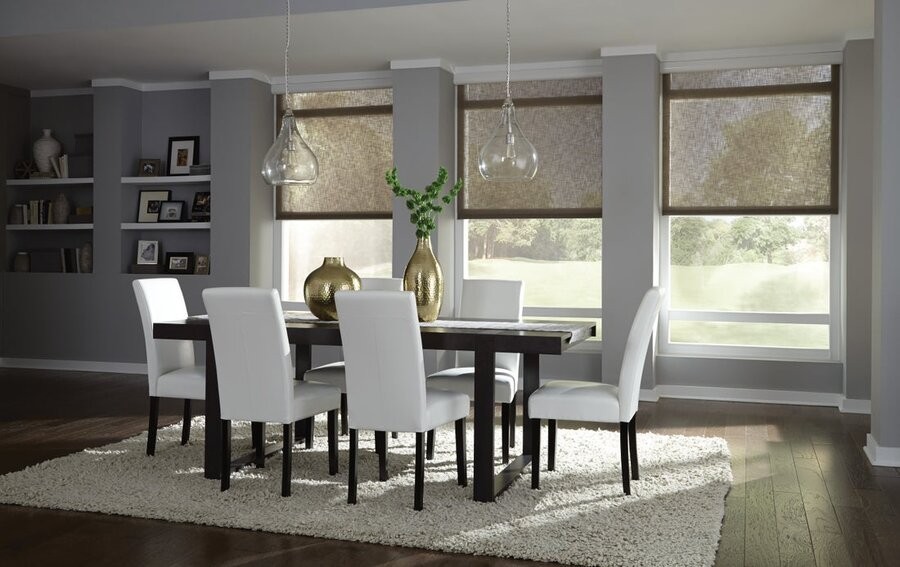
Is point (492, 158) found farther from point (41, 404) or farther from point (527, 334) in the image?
point (41, 404)

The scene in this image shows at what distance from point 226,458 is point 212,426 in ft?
1.04

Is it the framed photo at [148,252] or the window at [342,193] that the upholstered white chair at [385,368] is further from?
the framed photo at [148,252]

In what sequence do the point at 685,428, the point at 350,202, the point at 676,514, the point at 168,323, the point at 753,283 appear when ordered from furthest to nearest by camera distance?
1. the point at 350,202
2. the point at 753,283
3. the point at 685,428
4. the point at 168,323
5. the point at 676,514

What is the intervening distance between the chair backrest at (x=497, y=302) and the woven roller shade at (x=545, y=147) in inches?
78.4

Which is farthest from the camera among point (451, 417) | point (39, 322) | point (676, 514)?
point (39, 322)

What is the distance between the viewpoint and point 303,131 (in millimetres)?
7945

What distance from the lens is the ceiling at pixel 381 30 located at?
577 centimetres

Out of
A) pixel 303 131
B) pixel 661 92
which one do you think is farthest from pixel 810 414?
pixel 303 131

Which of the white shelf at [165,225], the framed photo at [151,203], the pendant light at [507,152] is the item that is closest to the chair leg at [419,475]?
the pendant light at [507,152]

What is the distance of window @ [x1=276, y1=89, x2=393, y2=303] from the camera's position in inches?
302

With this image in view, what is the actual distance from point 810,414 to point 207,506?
4207mm

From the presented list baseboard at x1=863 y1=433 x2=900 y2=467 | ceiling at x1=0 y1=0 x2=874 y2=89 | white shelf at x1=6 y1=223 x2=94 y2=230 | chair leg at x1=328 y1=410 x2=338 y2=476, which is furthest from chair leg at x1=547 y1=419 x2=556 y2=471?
white shelf at x1=6 y1=223 x2=94 y2=230

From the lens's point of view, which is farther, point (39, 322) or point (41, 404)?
point (39, 322)

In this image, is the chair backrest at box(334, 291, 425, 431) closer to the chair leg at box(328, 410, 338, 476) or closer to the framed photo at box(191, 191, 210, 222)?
the chair leg at box(328, 410, 338, 476)
